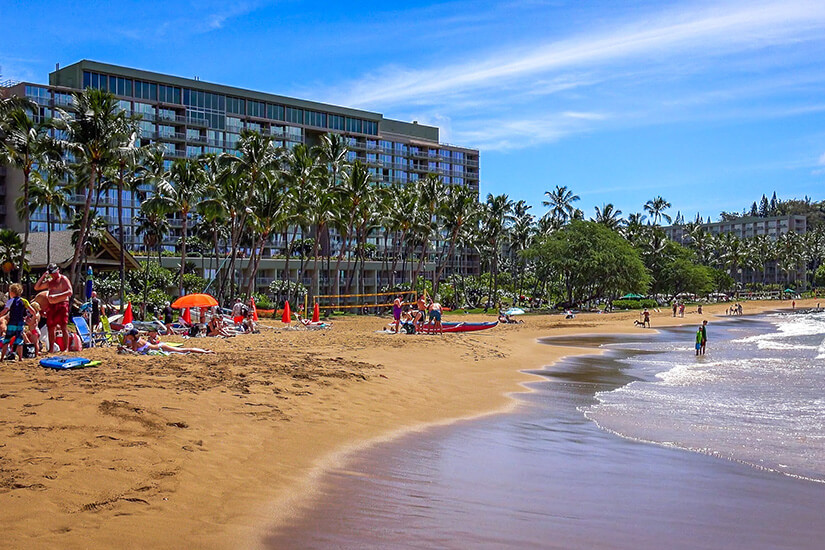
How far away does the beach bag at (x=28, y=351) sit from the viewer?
13554 millimetres

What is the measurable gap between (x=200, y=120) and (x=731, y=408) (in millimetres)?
71103

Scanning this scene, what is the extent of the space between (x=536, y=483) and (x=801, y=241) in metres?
155

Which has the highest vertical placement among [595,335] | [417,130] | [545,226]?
[417,130]

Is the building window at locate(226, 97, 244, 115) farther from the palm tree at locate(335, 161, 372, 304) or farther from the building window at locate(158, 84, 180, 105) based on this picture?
the palm tree at locate(335, 161, 372, 304)

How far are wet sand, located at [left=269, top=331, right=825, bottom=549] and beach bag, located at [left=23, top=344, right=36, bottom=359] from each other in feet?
27.1

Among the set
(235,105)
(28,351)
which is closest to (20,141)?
(28,351)

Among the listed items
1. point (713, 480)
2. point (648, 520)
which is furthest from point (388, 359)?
point (648, 520)

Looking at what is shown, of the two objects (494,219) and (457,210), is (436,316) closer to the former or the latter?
(457,210)

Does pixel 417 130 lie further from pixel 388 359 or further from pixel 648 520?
pixel 648 520

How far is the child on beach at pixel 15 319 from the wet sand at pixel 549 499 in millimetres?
8080

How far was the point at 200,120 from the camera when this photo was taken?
75.6m

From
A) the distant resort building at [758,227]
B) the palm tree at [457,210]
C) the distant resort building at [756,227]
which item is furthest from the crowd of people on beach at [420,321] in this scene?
the distant resort building at [758,227]

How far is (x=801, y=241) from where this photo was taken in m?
142

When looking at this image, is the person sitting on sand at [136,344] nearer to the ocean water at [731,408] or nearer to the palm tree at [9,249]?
the ocean water at [731,408]
